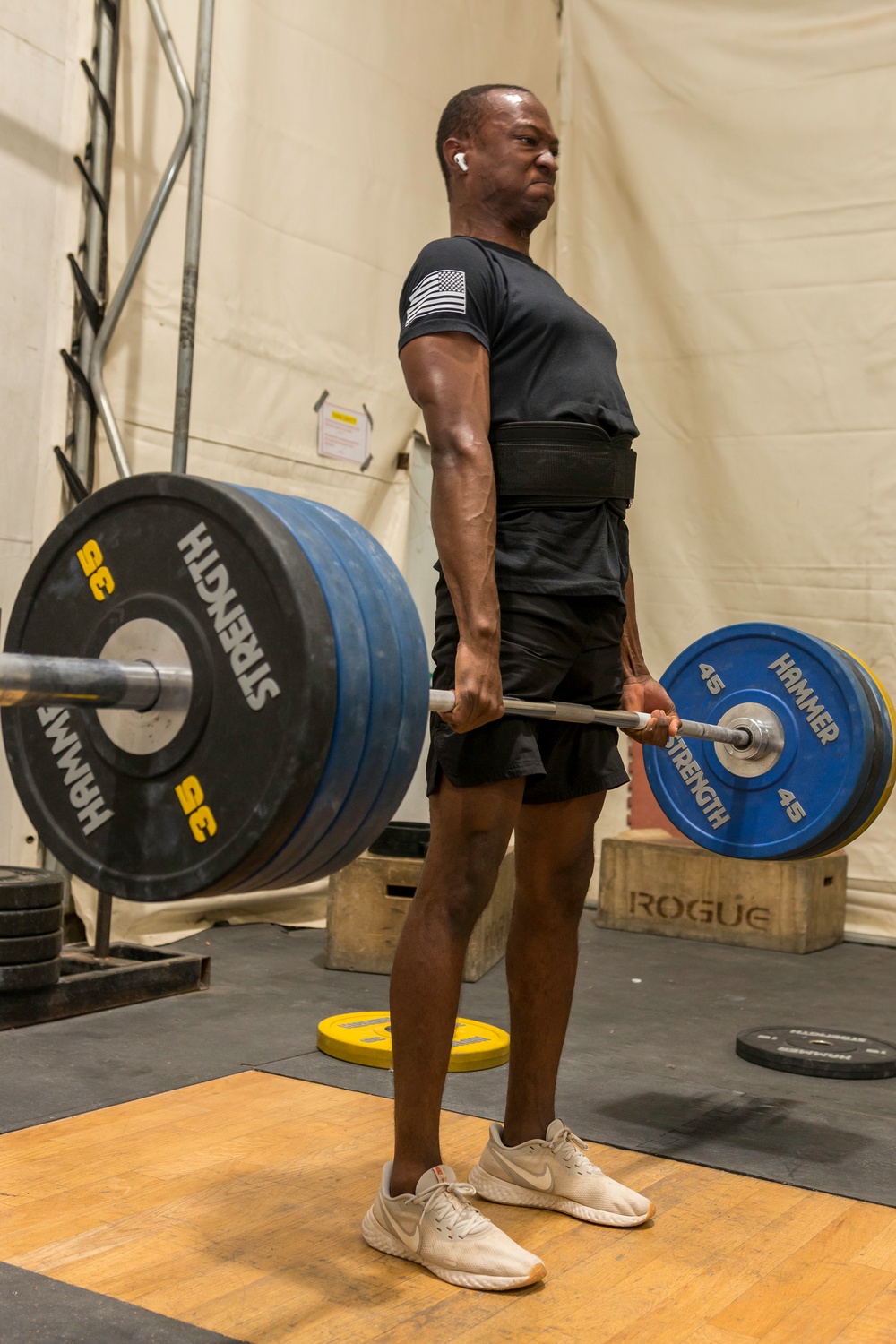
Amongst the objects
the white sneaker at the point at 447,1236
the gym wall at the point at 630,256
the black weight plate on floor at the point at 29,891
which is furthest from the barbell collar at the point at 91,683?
the gym wall at the point at 630,256

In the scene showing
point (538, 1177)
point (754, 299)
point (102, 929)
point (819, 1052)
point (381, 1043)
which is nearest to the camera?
point (538, 1177)

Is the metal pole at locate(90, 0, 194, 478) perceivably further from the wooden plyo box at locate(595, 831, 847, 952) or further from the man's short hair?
the wooden plyo box at locate(595, 831, 847, 952)

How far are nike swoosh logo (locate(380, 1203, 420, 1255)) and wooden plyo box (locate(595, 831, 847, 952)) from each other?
101 inches

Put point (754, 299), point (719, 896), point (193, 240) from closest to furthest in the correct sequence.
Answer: point (193, 240) < point (719, 896) < point (754, 299)

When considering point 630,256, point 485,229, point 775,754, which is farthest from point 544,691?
point 630,256

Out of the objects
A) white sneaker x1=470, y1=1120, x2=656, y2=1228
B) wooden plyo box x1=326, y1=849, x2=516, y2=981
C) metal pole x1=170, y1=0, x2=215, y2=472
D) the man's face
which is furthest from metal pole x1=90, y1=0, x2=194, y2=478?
white sneaker x1=470, y1=1120, x2=656, y2=1228

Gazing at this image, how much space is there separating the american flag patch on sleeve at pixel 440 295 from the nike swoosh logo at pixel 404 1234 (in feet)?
3.56

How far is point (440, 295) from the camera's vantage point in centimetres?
→ 166

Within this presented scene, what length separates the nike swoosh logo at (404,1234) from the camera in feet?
5.22

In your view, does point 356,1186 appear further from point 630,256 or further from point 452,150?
point 630,256

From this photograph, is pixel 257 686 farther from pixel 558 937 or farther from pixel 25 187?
pixel 25 187

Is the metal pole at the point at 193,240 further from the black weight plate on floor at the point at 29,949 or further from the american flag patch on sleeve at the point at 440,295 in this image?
the american flag patch on sleeve at the point at 440,295

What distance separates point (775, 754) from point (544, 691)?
737 mm

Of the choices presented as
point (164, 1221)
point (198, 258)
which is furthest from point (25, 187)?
point (164, 1221)
